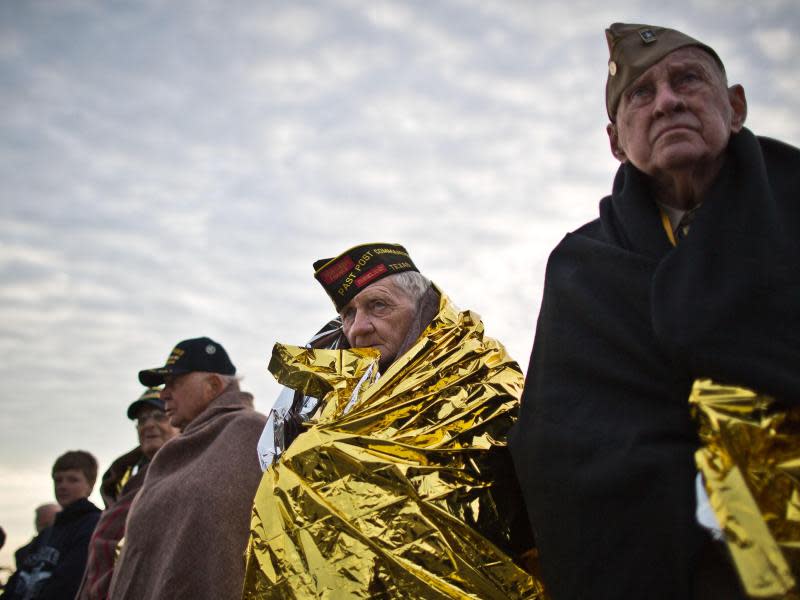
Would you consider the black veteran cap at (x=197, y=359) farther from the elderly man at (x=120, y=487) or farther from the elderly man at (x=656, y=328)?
the elderly man at (x=656, y=328)

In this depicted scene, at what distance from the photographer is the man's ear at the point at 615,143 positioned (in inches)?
95.0

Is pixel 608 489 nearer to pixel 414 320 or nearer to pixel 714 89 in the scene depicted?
pixel 714 89

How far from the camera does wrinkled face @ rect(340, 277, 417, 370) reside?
10.5ft

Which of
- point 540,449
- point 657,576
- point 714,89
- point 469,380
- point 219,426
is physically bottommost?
point 657,576

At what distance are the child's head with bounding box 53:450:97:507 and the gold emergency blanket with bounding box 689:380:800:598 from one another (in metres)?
5.77

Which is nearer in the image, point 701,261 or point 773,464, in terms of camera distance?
point 773,464

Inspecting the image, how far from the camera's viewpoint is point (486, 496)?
7.56ft

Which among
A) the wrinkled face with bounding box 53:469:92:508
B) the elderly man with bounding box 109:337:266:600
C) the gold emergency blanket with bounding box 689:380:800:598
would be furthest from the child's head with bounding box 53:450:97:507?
the gold emergency blanket with bounding box 689:380:800:598

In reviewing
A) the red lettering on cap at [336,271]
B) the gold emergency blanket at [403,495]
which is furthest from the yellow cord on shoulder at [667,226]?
the red lettering on cap at [336,271]

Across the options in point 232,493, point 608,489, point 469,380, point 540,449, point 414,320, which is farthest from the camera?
point 232,493

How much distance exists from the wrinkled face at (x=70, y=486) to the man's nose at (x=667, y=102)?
Answer: 18.8 feet

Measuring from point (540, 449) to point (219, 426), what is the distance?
2.70 metres

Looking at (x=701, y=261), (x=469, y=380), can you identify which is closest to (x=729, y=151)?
(x=701, y=261)

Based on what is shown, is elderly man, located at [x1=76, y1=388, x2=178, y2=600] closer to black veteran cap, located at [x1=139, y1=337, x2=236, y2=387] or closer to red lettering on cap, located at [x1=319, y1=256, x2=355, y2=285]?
black veteran cap, located at [x1=139, y1=337, x2=236, y2=387]
